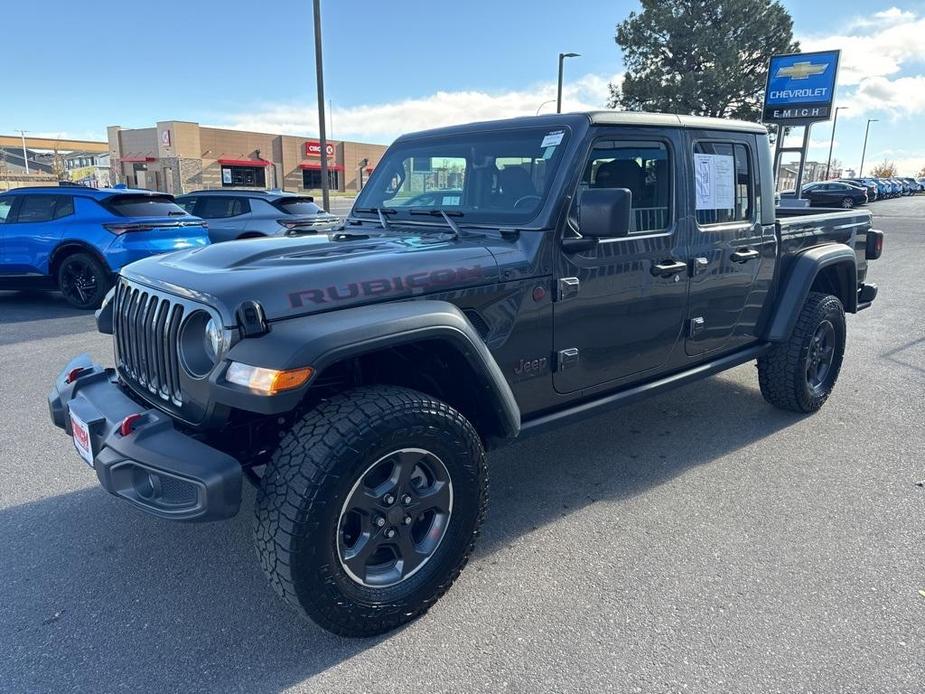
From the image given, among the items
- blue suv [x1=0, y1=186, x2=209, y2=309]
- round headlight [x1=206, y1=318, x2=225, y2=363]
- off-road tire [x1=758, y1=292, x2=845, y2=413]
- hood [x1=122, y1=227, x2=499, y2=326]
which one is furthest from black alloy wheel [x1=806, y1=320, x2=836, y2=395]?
Result: blue suv [x1=0, y1=186, x2=209, y2=309]

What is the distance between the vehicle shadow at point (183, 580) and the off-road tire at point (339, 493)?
183 mm

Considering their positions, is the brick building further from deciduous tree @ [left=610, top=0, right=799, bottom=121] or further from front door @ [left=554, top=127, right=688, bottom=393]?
front door @ [left=554, top=127, right=688, bottom=393]

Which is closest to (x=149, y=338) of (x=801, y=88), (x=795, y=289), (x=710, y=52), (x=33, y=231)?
(x=795, y=289)

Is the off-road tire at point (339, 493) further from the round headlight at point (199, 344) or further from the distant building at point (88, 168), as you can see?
the distant building at point (88, 168)

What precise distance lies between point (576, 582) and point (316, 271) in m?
1.68

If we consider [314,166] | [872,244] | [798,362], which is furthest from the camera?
[314,166]

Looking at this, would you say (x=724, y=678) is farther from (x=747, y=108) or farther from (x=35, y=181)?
(x=35, y=181)

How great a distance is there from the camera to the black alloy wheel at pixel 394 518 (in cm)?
244

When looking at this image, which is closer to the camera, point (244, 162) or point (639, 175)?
point (639, 175)

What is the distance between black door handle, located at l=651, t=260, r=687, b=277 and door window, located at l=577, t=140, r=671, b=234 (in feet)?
0.59

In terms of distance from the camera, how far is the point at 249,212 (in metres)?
11.1

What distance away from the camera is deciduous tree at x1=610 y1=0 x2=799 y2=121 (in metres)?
33.1

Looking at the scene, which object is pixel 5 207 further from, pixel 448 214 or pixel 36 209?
pixel 448 214

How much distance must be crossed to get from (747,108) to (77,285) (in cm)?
3332
